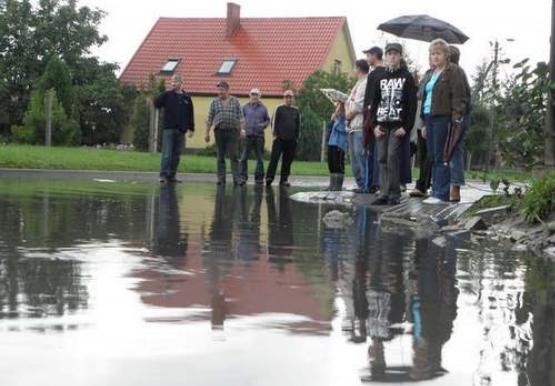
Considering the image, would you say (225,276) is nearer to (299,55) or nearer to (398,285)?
(398,285)

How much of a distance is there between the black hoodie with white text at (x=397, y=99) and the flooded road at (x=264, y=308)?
2.71 m

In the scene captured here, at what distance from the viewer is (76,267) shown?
6.07 meters

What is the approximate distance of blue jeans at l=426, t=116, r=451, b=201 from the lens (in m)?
10.7

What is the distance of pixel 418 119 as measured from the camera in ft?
43.2

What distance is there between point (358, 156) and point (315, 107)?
34.9 meters

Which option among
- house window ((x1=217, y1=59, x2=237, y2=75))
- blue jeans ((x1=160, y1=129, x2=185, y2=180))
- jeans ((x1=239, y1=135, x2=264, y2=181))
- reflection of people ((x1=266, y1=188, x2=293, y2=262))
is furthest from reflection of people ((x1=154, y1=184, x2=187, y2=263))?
house window ((x1=217, y1=59, x2=237, y2=75))

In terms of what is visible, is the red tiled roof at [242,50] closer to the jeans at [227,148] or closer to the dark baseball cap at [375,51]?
the jeans at [227,148]

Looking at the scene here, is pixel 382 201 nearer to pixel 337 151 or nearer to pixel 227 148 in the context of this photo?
pixel 337 151

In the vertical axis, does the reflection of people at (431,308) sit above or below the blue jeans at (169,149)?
below

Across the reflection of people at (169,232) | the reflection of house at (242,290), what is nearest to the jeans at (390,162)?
the reflection of people at (169,232)

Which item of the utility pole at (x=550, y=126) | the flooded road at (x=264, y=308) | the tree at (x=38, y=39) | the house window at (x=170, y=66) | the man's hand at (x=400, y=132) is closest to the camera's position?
the flooded road at (x=264, y=308)

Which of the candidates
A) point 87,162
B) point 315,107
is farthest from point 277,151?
point 315,107

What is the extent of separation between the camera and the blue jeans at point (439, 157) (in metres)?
10.7

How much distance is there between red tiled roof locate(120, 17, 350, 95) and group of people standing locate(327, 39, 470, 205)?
43555 millimetres
